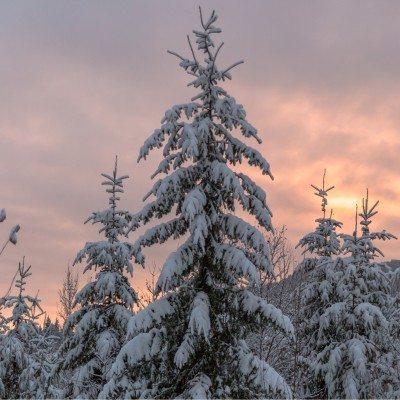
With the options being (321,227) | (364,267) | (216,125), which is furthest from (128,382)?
(321,227)

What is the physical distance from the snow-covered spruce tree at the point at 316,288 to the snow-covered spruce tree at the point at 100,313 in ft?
24.3

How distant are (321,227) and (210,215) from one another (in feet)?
44.8

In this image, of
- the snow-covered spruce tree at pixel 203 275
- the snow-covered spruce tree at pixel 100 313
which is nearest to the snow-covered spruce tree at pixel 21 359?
the snow-covered spruce tree at pixel 100 313

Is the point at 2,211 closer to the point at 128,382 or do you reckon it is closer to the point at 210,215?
the point at 210,215

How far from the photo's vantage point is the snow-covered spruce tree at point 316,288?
2247cm

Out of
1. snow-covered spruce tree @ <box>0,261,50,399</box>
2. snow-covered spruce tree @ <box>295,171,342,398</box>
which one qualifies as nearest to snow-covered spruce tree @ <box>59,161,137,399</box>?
snow-covered spruce tree @ <box>0,261,50,399</box>

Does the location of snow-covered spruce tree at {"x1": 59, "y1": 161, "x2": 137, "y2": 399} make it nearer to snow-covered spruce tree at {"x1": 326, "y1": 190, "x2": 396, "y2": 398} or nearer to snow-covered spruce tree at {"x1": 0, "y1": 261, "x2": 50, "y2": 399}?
snow-covered spruce tree at {"x1": 0, "y1": 261, "x2": 50, "y2": 399}

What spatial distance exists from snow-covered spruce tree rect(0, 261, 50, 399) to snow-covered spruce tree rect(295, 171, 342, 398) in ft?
34.7

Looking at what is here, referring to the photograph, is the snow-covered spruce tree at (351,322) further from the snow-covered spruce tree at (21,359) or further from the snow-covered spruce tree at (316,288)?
the snow-covered spruce tree at (21,359)

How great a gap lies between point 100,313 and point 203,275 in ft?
28.1

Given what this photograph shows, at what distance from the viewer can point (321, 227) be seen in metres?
25.5

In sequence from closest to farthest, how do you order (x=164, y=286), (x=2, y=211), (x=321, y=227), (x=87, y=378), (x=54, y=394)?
(x=2, y=211), (x=164, y=286), (x=87, y=378), (x=54, y=394), (x=321, y=227)

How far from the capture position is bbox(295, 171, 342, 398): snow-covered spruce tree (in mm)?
22473

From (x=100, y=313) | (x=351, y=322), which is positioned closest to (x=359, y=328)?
(x=351, y=322)
